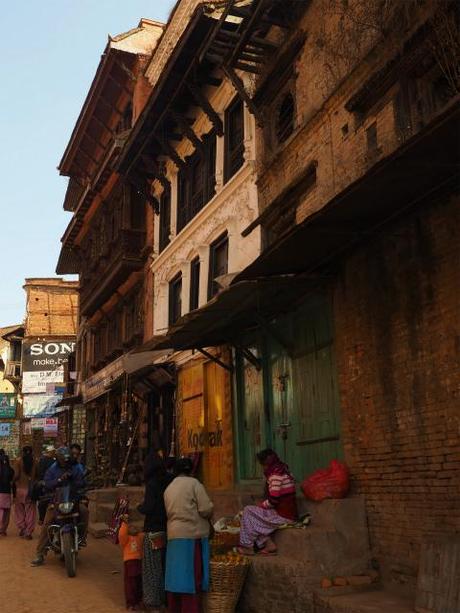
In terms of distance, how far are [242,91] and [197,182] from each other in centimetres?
435

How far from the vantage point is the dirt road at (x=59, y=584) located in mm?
7223

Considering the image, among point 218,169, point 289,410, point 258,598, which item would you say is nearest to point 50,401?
point 218,169

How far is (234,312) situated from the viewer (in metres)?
9.88

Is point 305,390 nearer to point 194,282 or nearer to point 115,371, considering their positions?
point 194,282

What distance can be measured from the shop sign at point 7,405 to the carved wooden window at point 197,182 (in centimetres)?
3537

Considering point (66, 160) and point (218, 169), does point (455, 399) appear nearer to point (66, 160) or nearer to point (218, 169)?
point (218, 169)

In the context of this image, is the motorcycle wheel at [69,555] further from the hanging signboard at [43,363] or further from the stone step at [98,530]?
the hanging signboard at [43,363]

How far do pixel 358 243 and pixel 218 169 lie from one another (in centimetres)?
701

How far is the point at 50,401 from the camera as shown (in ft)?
129

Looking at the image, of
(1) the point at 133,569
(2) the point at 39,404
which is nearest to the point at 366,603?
(1) the point at 133,569

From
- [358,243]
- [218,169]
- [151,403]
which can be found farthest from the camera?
[151,403]

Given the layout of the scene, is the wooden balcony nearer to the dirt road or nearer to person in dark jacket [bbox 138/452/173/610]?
the dirt road

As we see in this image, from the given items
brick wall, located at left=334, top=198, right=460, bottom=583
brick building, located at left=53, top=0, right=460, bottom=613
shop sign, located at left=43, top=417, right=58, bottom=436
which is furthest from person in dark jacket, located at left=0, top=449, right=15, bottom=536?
shop sign, located at left=43, top=417, right=58, bottom=436

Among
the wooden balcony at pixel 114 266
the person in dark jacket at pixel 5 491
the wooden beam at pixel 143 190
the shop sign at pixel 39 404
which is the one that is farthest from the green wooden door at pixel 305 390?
the shop sign at pixel 39 404
